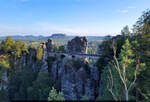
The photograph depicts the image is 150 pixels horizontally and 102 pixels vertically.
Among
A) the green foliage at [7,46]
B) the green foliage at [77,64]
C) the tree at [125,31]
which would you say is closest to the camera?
the tree at [125,31]

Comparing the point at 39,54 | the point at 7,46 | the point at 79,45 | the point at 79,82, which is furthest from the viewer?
the point at 79,45

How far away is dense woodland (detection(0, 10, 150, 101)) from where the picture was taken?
12.6 metres

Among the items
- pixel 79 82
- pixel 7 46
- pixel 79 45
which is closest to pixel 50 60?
pixel 79 45

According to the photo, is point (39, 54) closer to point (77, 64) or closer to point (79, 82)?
point (77, 64)

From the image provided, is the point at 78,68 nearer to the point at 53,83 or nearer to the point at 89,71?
the point at 89,71

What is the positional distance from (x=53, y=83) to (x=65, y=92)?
266 inches

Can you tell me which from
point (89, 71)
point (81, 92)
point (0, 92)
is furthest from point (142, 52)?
point (0, 92)

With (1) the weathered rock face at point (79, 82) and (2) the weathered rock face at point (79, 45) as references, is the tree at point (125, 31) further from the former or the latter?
(2) the weathered rock face at point (79, 45)

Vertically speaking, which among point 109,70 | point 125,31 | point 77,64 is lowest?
point 77,64

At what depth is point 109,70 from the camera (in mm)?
9180

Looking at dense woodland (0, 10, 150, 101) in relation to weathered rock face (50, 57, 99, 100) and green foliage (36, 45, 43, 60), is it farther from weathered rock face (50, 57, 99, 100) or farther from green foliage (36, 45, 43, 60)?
weathered rock face (50, 57, 99, 100)

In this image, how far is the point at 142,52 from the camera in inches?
567

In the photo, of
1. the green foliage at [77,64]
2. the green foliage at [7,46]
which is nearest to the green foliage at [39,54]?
the green foliage at [7,46]

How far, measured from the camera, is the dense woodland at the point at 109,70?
1258cm
